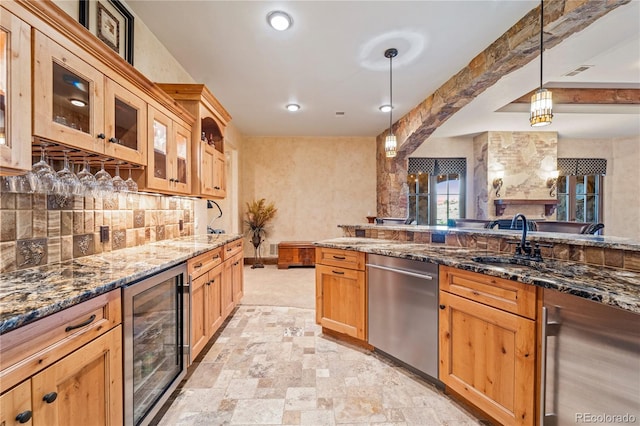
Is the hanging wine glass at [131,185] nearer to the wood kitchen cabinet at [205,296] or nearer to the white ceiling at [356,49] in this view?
the wood kitchen cabinet at [205,296]

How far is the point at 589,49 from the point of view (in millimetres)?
2689

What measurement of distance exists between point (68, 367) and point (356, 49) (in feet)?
10.6

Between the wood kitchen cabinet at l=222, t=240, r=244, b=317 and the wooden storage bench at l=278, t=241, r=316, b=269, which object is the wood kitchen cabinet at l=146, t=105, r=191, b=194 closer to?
the wood kitchen cabinet at l=222, t=240, r=244, b=317

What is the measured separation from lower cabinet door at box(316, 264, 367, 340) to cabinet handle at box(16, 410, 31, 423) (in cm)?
202

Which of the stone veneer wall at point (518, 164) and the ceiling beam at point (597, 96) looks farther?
the stone veneer wall at point (518, 164)

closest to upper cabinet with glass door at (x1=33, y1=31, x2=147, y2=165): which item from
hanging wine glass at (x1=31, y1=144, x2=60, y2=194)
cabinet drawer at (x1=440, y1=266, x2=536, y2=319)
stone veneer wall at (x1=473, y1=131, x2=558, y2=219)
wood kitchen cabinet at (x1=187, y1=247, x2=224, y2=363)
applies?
hanging wine glass at (x1=31, y1=144, x2=60, y2=194)

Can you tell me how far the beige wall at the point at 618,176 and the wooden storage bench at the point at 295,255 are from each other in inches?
263

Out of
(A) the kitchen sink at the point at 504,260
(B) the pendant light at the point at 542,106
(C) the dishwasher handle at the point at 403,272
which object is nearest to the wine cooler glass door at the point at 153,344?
(C) the dishwasher handle at the point at 403,272

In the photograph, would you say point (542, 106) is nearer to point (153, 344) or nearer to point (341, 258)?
point (341, 258)

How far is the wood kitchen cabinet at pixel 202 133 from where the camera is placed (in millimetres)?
2627

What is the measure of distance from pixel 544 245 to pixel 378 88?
2.87m

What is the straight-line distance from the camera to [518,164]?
603cm

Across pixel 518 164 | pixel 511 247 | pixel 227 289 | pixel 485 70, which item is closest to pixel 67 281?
pixel 227 289

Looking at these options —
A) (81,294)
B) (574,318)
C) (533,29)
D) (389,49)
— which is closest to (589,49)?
(533,29)
